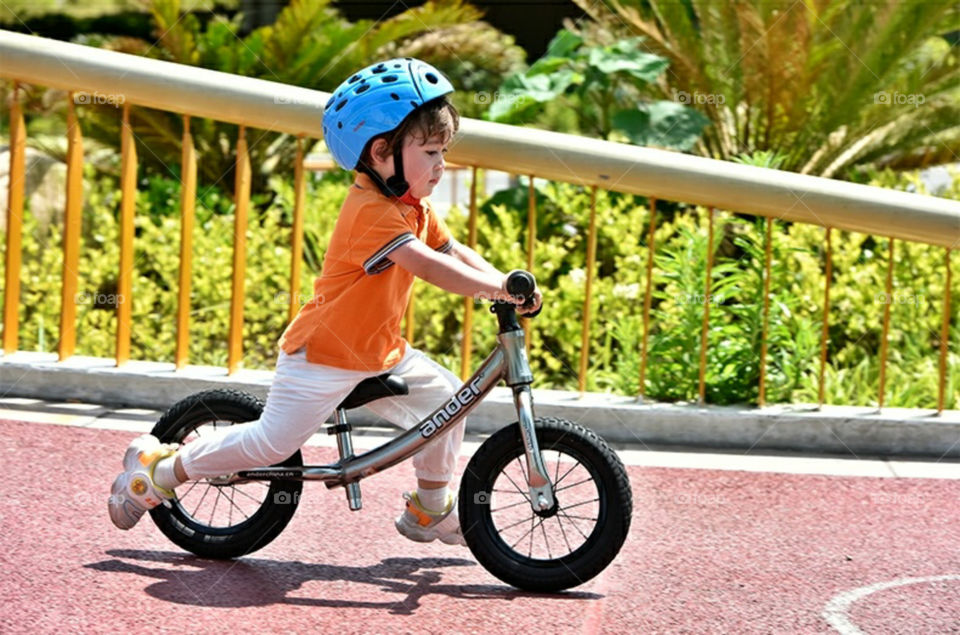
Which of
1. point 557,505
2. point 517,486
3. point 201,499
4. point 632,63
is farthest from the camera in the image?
point 632,63

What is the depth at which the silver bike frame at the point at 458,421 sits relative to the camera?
402 cm

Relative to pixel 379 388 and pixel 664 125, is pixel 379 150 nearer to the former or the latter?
pixel 379 388

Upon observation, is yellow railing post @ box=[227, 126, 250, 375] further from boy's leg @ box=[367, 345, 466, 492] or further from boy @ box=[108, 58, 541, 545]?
boy's leg @ box=[367, 345, 466, 492]

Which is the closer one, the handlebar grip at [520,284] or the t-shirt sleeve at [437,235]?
the handlebar grip at [520,284]

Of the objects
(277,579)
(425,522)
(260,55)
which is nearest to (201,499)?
(277,579)

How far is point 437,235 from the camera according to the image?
424cm

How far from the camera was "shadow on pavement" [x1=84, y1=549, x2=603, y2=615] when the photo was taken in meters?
4.03

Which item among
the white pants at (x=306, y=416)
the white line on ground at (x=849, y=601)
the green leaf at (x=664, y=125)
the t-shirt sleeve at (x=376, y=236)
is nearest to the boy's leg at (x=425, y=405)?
the white pants at (x=306, y=416)

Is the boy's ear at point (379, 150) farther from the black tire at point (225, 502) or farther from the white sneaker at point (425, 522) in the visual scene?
the white sneaker at point (425, 522)

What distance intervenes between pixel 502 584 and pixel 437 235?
40.2 inches

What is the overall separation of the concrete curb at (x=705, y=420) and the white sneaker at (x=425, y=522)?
138cm

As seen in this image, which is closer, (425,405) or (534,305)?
(534,305)

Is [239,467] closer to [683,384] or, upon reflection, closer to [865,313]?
[683,384]

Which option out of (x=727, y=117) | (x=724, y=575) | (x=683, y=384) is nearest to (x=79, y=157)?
(x=683, y=384)
